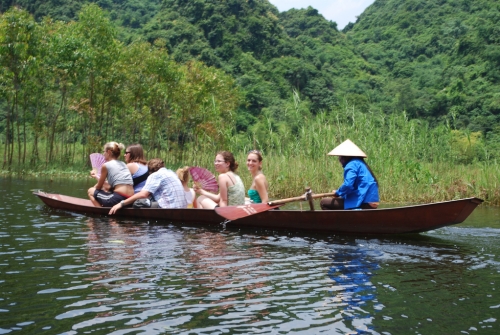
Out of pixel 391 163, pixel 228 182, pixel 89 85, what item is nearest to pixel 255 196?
pixel 228 182

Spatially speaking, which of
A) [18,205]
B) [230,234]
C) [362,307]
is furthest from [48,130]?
[362,307]

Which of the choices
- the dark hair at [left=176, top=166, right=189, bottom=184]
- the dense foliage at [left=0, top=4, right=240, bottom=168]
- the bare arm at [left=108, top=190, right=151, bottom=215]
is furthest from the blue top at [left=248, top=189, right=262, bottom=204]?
the dense foliage at [left=0, top=4, right=240, bottom=168]

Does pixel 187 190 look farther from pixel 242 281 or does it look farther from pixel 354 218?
pixel 242 281

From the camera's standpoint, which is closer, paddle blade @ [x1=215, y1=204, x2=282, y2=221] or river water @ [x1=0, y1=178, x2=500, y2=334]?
river water @ [x1=0, y1=178, x2=500, y2=334]

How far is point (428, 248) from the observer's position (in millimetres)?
7734

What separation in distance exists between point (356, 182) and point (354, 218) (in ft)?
1.69

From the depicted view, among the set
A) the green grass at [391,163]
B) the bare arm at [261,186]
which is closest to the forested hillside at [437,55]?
the green grass at [391,163]

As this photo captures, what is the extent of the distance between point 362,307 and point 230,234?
400cm

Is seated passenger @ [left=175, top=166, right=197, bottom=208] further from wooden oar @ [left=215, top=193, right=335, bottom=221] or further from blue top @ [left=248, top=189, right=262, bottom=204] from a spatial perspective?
wooden oar @ [left=215, top=193, right=335, bottom=221]

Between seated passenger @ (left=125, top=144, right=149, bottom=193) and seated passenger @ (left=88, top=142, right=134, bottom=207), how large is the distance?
0.61 feet

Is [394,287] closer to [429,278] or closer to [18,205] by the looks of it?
[429,278]

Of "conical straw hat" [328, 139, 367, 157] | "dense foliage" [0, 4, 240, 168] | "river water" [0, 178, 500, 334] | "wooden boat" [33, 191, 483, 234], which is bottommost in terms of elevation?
"river water" [0, 178, 500, 334]

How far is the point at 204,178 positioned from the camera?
10164 millimetres

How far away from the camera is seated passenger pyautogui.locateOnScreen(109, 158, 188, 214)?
9805 mm
